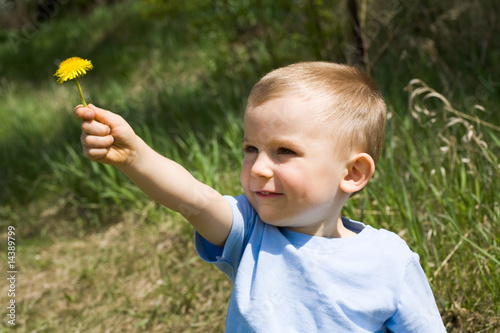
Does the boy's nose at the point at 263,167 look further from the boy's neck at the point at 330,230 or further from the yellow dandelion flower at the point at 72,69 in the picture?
the yellow dandelion flower at the point at 72,69

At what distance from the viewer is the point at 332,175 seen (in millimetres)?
1414

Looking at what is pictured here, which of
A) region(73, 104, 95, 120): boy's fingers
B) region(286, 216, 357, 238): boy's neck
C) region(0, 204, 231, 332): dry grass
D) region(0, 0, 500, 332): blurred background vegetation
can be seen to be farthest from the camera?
region(0, 204, 231, 332): dry grass

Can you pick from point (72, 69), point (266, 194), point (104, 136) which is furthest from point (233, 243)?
point (72, 69)

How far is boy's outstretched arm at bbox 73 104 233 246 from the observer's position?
1173mm

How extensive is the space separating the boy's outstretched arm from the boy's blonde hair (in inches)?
9.8

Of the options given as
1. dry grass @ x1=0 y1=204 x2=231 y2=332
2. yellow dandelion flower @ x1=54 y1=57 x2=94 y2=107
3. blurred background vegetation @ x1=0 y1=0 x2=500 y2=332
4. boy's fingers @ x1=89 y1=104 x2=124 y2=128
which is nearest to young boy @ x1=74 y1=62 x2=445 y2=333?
boy's fingers @ x1=89 y1=104 x2=124 y2=128

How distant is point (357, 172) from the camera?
4.83 feet

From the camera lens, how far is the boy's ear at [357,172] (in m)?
1.44

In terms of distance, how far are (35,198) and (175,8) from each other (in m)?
1.56

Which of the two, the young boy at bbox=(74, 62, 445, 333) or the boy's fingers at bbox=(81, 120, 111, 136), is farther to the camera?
the young boy at bbox=(74, 62, 445, 333)

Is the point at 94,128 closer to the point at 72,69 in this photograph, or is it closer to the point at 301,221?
the point at 72,69

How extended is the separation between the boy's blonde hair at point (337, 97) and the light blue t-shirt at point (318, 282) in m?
0.24

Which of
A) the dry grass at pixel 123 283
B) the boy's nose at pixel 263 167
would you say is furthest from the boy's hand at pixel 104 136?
the dry grass at pixel 123 283

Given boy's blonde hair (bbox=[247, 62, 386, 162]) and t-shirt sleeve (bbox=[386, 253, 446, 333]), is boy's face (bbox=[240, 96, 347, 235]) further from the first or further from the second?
t-shirt sleeve (bbox=[386, 253, 446, 333])
